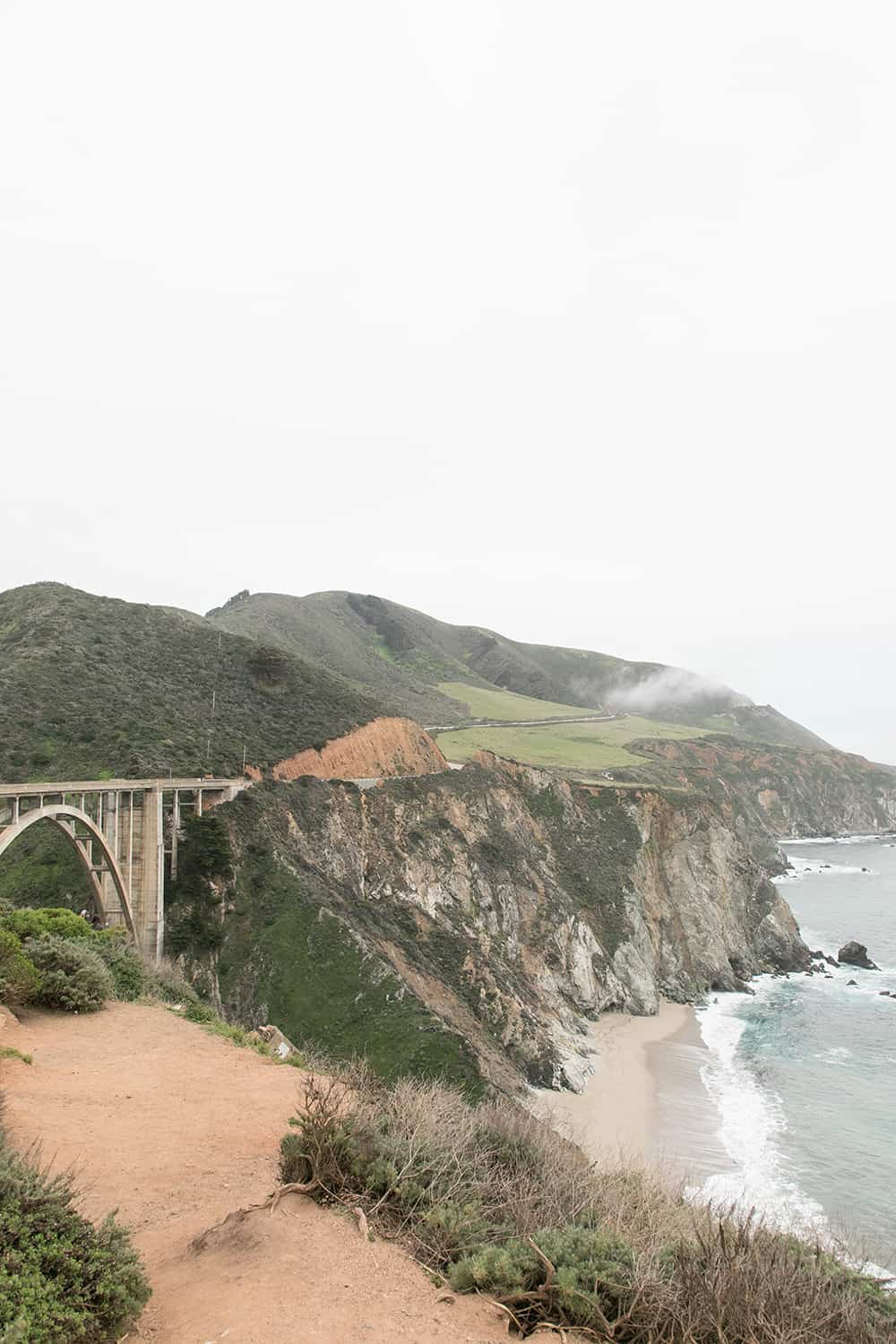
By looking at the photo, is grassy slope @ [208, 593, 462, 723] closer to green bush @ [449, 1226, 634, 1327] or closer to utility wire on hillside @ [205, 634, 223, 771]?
utility wire on hillside @ [205, 634, 223, 771]

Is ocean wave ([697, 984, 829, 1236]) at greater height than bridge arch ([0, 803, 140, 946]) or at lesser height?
lesser

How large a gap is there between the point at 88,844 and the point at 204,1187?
20.3 metres

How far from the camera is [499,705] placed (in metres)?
125

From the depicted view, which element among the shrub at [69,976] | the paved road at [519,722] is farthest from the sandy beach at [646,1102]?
the paved road at [519,722]

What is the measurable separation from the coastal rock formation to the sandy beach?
2270cm

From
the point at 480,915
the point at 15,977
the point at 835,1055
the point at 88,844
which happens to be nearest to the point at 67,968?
the point at 15,977

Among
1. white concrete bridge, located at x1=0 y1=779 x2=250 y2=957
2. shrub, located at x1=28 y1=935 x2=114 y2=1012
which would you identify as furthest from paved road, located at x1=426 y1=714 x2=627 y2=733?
shrub, located at x1=28 y1=935 x2=114 y2=1012

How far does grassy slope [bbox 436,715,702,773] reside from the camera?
7894cm

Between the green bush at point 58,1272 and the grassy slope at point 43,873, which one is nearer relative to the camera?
the green bush at point 58,1272

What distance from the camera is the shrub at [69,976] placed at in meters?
14.9

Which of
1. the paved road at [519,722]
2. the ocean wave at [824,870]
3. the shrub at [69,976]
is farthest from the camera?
the ocean wave at [824,870]

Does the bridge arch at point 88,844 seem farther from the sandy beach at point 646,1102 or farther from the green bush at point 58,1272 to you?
the sandy beach at point 646,1102

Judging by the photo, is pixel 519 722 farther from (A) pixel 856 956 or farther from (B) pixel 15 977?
(B) pixel 15 977

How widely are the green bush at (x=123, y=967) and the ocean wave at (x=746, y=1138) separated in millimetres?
14144
